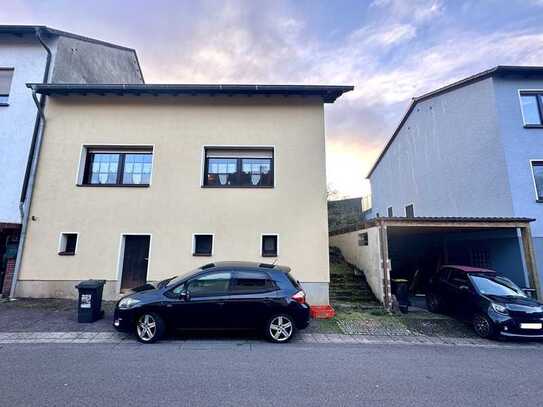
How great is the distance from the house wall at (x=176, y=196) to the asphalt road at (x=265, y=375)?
344 cm

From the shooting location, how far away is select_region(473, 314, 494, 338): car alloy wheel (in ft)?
19.4

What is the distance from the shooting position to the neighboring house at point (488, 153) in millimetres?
9750

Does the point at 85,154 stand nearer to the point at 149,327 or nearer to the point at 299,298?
the point at 149,327

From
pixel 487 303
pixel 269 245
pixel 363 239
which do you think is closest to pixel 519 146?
pixel 363 239

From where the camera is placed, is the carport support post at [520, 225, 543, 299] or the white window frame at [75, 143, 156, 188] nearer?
the carport support post at [520, 225, 543, 299]

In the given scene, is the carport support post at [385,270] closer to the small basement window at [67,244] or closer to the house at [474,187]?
the house at [474,187]

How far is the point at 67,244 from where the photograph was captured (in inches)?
336

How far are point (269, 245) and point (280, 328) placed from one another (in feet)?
11.2

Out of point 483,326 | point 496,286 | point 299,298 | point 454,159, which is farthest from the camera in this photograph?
point 454,159

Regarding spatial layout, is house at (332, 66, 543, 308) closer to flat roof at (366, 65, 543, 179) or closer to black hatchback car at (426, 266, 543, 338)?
flat roof at (366, 65, 543, 179)

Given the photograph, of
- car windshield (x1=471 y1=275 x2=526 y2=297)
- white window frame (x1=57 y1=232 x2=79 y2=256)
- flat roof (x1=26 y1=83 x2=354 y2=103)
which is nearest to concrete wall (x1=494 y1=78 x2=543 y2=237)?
car windshield (x1=471 y1=275 x2=526 y2=297)

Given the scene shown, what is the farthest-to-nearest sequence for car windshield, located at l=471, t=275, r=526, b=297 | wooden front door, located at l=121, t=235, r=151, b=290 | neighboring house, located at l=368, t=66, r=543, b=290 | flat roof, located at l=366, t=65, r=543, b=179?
1. flat roof, located at l=366, t=65, r=543, b=179
2. neighboring house, located at l=368, t=66, r=543, b=290
3. wooden front door, located at l=121, t=235, r=151, b=290
4. car windshield, located at l=471, t=275, r=526, b=297

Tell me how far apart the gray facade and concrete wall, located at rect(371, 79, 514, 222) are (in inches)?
655

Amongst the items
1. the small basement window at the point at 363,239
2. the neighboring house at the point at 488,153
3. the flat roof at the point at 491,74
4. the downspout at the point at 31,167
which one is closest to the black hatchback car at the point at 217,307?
the small basement window at the point at 363,239
